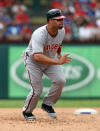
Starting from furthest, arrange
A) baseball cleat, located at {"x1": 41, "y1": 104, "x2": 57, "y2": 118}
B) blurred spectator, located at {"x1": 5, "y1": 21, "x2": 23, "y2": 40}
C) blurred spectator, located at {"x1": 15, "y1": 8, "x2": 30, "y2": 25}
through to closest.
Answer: blurred spectator, located at {"x1": 15, "y1": 8, "x2": 30, "y2": 25}
blurred spectator, located at {"x1": 5, "y1": 21, "x2": 23, "y2": 40}
baseball cleat, located at {"x1": 41, "y1": 104, "x2": 57, "y2": 118}

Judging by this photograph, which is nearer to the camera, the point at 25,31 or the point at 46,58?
the point at 46,58

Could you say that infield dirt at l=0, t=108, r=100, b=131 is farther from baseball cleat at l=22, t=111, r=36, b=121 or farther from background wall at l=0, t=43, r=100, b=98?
background wall at l=0, t=43, r=100, b=98

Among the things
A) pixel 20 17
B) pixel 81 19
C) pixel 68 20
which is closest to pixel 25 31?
pixel 20 17

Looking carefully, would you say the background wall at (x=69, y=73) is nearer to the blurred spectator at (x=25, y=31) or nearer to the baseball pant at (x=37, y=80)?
the blurred spectator at (x=25, y=31)

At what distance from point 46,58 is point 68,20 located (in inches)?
272

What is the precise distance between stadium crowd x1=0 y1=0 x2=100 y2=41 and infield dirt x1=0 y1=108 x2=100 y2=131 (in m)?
4.41

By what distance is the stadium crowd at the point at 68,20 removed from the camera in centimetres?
Result: 1334

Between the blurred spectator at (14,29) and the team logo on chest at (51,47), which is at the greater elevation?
the team logo on chest at (51,47)

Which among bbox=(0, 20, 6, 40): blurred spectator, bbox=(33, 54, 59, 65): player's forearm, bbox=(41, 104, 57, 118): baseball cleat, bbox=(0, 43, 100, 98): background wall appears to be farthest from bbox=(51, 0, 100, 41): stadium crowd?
bbox=(33, 54, 59, 65): player's forearm

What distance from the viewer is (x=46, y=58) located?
7.11 metres

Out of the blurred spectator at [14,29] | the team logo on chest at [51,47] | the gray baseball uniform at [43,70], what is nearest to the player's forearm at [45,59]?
the gray baseball uniform at [43,70]

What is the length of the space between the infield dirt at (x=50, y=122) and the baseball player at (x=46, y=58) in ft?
0.90

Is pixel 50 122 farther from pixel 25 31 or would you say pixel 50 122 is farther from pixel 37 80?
pixel 25 31

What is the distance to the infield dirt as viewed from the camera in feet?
21.8
